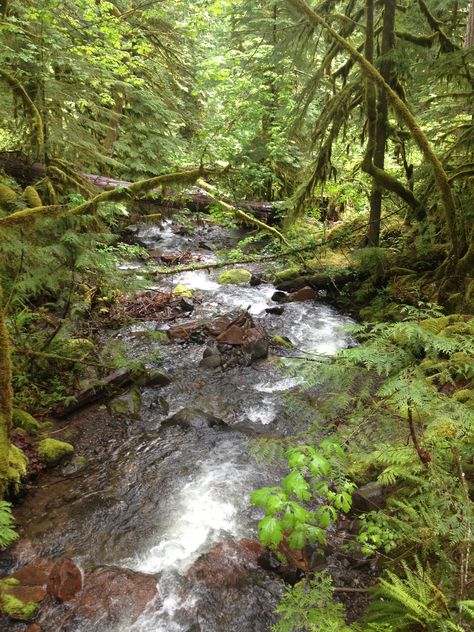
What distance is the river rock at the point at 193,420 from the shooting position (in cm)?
603

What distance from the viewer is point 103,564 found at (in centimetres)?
374

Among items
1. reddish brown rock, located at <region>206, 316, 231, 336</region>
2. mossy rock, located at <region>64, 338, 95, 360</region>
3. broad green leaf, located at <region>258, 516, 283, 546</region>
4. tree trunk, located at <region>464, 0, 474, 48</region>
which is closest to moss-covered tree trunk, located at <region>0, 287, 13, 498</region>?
mossy rock, located at <region>64, 338, 95, 360</region>

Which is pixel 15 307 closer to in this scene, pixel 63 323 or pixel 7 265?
pixel 63 323

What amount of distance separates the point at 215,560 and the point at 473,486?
2.55m

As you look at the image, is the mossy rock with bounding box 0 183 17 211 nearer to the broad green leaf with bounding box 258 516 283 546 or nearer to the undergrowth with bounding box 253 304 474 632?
the undergrowth with bounding box 253 304 474 632

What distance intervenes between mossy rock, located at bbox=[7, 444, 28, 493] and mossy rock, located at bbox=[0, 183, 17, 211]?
10.4 ft

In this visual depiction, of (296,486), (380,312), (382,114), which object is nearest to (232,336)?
(380,312)

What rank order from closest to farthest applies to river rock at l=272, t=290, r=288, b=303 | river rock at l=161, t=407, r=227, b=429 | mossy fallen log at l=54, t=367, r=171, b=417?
mossy fallen log at l=54, t=367, r=171, b=417
river rock at l=161, t=407, r=227, b=429
river rock at l=272, t=290, r=288, b=303

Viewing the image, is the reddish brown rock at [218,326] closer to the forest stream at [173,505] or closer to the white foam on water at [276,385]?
the forest stream at [173,505]

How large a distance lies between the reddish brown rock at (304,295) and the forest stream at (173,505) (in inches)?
136

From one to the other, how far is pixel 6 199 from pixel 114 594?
4.86 metres

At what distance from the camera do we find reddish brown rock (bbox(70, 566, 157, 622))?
10.8 feet

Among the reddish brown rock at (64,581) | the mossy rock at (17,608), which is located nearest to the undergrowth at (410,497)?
the reddish brown rock at (64,581)

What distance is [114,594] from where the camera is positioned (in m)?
3.44
